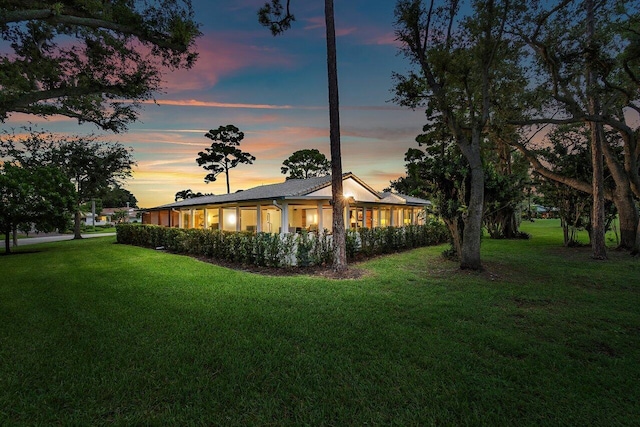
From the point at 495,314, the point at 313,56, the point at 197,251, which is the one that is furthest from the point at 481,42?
the point at 197,251

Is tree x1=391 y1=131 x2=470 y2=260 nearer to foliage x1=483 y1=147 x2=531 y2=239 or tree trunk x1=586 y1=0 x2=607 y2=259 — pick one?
foliage x1=483 y1=147 x2=531 y2=239

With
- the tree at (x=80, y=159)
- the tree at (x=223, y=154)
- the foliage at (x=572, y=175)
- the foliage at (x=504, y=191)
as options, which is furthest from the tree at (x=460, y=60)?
the tree at (x=223, y=154)

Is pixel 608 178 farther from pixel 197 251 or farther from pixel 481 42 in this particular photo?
pixel 197 251

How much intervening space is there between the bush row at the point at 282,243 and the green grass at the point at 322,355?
2.55 meters

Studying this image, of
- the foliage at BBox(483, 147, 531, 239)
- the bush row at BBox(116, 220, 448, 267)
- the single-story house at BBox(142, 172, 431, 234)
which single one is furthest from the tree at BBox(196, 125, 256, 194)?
the foliage at BBox(483, 147, 531, 239)

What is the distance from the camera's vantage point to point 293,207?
2295cm

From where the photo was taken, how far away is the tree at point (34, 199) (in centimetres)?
1402

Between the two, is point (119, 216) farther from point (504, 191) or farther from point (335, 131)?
→ point (504, 191)

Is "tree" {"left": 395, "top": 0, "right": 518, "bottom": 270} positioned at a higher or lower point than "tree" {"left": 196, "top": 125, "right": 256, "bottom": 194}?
lower

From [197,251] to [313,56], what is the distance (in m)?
10.4

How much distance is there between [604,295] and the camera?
609 cm

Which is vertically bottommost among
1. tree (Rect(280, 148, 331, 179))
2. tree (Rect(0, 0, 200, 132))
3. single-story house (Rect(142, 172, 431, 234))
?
single-story house (Rect(142, 172, 431, 234))

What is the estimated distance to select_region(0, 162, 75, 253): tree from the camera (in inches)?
552

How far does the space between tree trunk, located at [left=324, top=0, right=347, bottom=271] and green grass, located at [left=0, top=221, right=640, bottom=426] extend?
6.15 feet
